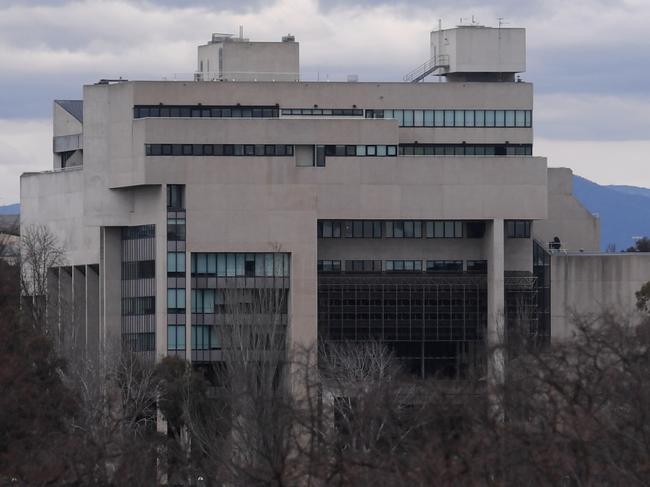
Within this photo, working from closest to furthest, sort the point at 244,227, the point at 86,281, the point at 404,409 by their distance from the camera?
the point at 404,409 → the point at 244,227 → the point at 86,281

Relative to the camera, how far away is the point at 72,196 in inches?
5797

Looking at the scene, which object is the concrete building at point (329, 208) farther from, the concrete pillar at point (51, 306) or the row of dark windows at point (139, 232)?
the concrete pillar at point (51, 306)

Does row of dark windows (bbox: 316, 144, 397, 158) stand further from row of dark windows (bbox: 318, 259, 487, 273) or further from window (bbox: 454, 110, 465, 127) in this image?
→ row of dark windows (bbox: 318, 259, 487, 273)

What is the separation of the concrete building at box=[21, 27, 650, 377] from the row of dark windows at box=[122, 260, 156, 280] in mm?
143

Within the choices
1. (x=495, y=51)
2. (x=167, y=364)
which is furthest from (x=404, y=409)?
(x=495, y=51)

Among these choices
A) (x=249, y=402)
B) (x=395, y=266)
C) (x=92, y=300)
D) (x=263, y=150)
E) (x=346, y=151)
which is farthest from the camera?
(x=92, y=300)

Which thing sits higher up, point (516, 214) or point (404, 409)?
point (516, 214)

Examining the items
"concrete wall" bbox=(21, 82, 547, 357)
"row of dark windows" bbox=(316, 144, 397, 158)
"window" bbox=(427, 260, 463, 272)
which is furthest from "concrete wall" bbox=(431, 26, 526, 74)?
"window" bbox=(427, 260, 463, 272)

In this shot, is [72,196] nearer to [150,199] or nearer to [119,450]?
[150,199]

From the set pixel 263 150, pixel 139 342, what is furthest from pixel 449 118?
pixel 139 342

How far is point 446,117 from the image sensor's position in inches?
5586

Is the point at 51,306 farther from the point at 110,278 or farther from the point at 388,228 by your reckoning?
the point at 388,228

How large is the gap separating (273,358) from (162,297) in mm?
25252

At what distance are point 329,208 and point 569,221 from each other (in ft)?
71.8
